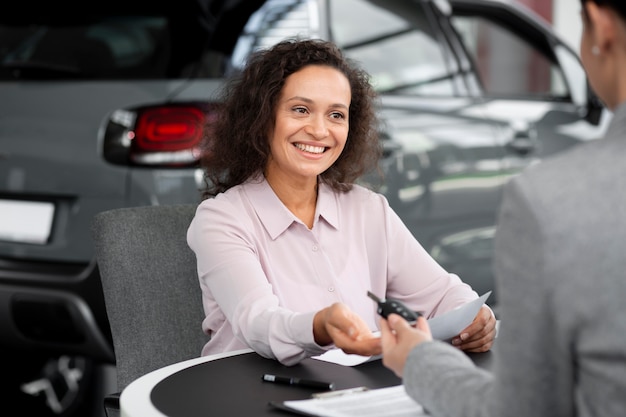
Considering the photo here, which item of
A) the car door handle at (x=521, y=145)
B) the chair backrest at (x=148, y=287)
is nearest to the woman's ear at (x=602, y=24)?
the chair backrest at (x=148, y=287)

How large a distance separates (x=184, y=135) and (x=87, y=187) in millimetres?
353

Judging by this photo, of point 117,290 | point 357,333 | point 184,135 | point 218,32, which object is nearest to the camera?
point 357,333

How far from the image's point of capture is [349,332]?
Answer: 1822 mm

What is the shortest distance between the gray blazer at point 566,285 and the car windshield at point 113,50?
281cm

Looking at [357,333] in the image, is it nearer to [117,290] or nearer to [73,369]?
[117,290]

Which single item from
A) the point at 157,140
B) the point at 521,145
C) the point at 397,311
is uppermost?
the point at 397,311

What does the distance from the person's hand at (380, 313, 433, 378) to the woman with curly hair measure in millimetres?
690

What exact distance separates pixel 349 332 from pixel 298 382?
4.9 inches

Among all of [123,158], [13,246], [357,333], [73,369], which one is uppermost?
[357,333]

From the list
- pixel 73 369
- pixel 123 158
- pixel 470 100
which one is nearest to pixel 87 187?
→ pixel 123 158

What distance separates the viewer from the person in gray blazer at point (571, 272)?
1.11 m

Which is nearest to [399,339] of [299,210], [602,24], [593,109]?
[602,24]

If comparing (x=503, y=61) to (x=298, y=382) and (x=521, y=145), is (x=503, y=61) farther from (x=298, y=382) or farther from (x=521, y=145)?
(x=298, y=382)

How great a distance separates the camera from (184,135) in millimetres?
3691
